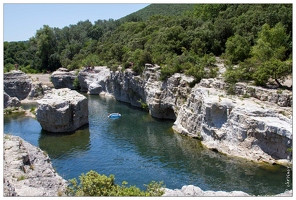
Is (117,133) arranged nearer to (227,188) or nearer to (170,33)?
(227,188)

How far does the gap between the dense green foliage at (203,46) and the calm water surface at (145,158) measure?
29.0 feet

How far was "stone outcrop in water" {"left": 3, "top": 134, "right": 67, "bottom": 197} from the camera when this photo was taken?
18.4m

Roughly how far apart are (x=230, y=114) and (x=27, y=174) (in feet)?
61.9

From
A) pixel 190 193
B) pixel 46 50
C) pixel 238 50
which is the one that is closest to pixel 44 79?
pixel 46 50

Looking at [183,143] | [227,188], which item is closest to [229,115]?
[183,143]

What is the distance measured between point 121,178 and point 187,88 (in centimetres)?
1781

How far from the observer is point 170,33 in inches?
2266

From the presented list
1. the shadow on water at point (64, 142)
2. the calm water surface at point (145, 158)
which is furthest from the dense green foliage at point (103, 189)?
the shadow on water at point (64, 142)

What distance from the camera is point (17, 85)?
6050 cm

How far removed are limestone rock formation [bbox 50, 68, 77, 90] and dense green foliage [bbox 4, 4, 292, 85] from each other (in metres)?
4.30

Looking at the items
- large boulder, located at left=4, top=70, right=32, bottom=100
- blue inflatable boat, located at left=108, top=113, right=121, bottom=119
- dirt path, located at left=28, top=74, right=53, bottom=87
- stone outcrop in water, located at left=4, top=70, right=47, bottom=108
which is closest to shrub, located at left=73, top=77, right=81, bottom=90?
dirt path, located at left=28, top=74, right=53, bottom=87

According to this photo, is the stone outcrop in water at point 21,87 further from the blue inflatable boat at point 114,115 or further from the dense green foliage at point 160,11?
the dense green foliage at point 160,11

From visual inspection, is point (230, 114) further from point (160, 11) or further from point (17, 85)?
point (160, 11)

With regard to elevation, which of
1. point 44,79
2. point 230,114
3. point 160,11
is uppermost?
point 160,11
